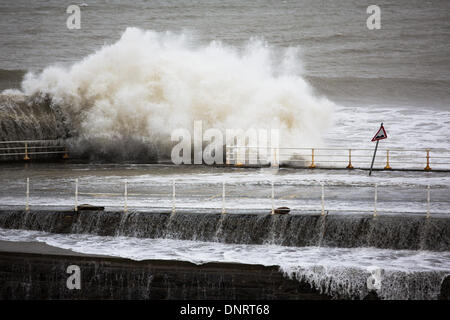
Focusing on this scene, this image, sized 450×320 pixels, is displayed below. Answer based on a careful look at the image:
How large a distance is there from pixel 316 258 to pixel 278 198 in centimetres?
448

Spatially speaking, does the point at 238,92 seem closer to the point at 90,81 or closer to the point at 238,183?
the point at 90,81

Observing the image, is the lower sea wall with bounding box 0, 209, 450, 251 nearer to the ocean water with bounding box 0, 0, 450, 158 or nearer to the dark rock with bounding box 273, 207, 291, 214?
the dark rock with bounding box 273, 207, 291, 214

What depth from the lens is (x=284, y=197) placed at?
53.8 ft

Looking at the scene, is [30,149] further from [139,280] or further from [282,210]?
[139,280]

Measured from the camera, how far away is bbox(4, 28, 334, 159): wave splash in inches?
1187

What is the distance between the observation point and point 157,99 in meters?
30.7

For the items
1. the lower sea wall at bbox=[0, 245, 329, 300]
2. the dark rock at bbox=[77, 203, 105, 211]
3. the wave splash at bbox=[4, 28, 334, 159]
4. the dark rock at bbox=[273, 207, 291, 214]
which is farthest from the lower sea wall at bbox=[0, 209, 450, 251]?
the wave splash at bbox=[4, 28, 334, 159]

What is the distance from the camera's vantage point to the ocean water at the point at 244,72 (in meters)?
30.5

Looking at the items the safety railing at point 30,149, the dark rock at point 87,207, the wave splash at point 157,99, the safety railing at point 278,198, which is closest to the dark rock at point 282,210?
the safety railing at point 278,198

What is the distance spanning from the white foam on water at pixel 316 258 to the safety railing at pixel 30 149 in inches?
511

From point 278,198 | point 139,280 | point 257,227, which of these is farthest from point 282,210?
point 139,280

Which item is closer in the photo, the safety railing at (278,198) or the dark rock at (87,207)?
the safety railing at (278,198)

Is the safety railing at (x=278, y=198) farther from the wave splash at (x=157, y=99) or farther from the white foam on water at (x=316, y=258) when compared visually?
the wave splash at (x=157, y=99)
